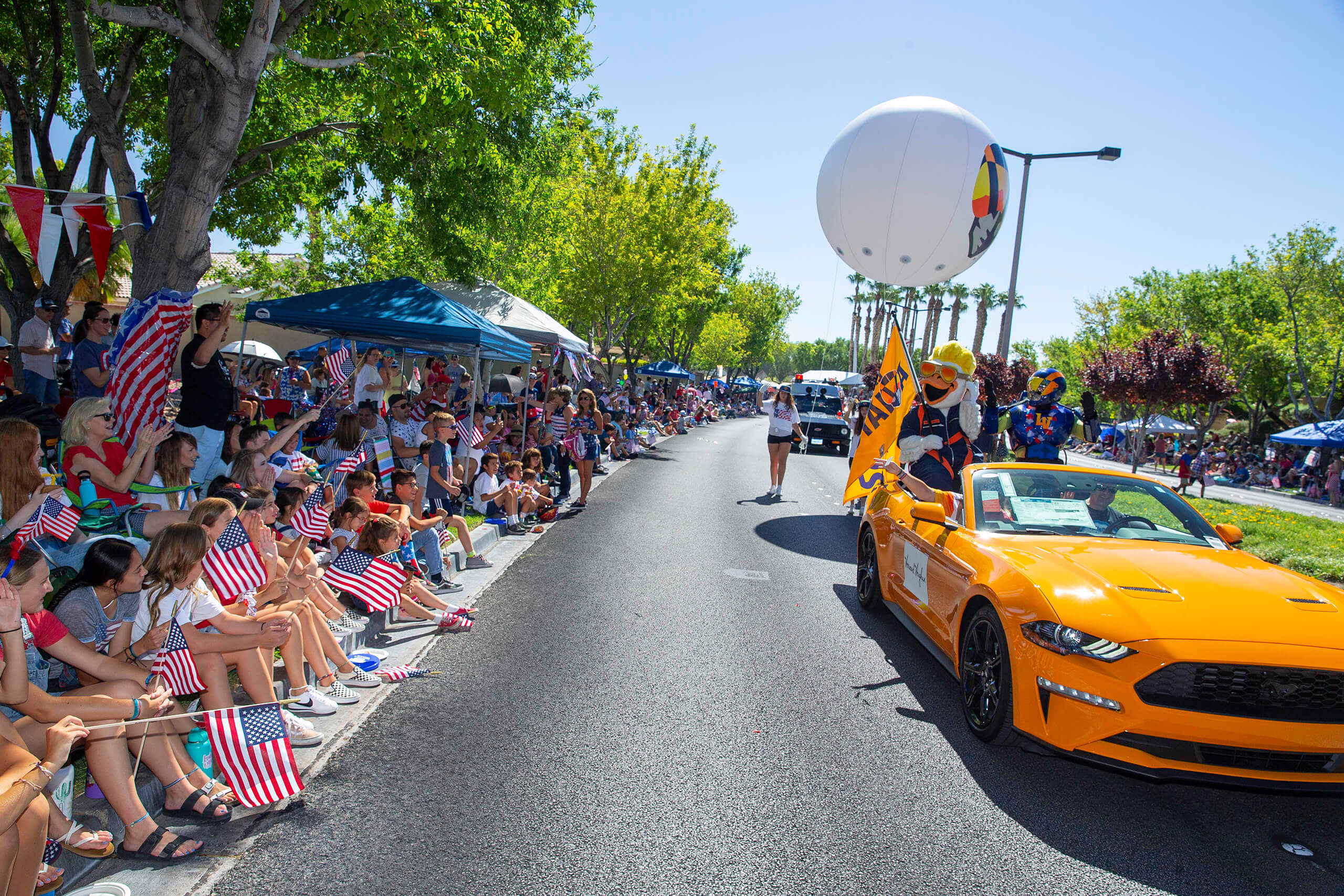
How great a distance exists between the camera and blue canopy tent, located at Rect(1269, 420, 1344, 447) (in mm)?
29969

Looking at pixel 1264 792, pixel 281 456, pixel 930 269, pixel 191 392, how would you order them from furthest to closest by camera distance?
pixel 930 269 → pixel 281 456 → pixel 191 392 → pixel 1264 792

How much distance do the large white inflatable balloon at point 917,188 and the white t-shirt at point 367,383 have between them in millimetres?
6473

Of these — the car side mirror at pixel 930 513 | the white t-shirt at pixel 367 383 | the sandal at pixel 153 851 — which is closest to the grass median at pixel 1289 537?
the car side mirror at pixel 930 513

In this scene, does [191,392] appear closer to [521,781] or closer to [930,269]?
[521,781]

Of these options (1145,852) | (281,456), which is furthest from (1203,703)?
(281,456)

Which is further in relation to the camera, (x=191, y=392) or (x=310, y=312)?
(x=310, y=312)

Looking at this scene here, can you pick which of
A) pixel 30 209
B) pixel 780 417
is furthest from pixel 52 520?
pixel 780 417

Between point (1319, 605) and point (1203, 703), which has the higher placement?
point (1319, 605)

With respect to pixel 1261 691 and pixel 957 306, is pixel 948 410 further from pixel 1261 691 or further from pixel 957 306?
pixel 957 306

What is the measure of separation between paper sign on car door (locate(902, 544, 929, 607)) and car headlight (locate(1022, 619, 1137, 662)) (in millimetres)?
1464

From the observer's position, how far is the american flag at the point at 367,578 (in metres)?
5.34

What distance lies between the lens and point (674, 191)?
29.0 meters

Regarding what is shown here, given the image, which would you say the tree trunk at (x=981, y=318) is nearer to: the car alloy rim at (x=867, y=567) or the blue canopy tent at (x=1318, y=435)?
the blue canopy tent at (x=1318, y=435)

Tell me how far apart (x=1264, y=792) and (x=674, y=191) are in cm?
2783
